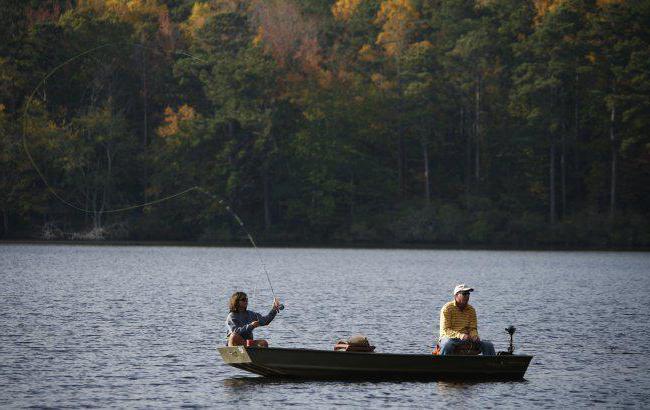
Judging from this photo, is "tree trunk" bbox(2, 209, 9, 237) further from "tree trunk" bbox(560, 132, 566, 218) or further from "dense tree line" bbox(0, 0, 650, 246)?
"tree trunk" bbox(560, 132, 566, 218)

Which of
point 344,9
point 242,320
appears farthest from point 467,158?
point 242,320

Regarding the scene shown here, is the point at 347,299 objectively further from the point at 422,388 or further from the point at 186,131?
the point at 186,131

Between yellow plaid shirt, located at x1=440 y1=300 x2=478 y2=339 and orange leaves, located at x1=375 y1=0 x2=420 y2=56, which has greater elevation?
orange leaves, located at x1=375 y1=0 x2=420 y2=56

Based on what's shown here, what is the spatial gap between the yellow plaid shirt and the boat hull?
586 mm

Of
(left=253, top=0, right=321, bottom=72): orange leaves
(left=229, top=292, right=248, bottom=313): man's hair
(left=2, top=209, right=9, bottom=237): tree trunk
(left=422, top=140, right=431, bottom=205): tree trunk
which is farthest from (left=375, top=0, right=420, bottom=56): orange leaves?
(left=229, top=292, right=248, bottom=313): man's hair

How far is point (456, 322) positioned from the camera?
87.7 feet

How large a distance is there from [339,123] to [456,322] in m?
87.4

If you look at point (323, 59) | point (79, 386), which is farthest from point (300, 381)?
point (323, 59)

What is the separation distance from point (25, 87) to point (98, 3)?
11836mm

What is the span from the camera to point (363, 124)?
113 meters

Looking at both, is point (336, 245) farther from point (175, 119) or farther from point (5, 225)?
point (5, 225)

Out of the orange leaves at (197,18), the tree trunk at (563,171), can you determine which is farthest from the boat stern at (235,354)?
the orange leaves at (197,18)

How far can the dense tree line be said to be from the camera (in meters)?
102

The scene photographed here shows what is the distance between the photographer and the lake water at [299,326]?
25734mm
